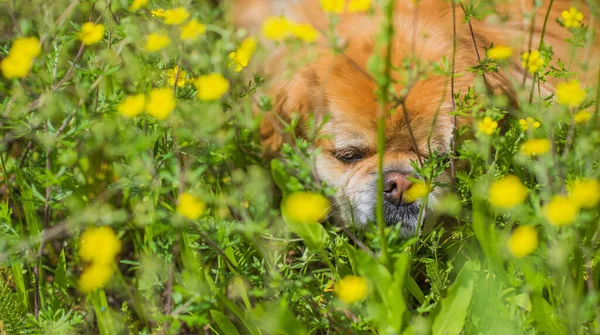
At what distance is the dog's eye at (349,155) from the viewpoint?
2.91 meters

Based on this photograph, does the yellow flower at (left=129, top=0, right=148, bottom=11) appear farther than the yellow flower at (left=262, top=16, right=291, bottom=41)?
Yes

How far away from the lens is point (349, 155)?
9.62 ft

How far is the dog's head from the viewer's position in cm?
271

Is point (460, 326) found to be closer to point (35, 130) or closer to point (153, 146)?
point (153, 146)

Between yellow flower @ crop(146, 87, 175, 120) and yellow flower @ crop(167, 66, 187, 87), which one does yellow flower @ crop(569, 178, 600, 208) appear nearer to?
yellow flower @ crop(146, 87, 175, 120)

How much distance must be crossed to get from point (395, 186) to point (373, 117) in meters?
0.32

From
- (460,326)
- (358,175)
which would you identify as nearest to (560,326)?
(460,326)

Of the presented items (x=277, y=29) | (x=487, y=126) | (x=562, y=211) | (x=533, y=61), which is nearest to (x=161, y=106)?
(x=277, y=29)

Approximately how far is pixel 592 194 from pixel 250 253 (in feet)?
3.51

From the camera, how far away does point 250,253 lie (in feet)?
6.86

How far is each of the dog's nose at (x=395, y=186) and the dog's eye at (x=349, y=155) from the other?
235mm

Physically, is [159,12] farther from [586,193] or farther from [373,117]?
[586,193]

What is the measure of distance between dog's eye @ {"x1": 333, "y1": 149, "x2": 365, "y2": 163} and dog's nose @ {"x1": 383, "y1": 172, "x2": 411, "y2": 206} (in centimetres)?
24

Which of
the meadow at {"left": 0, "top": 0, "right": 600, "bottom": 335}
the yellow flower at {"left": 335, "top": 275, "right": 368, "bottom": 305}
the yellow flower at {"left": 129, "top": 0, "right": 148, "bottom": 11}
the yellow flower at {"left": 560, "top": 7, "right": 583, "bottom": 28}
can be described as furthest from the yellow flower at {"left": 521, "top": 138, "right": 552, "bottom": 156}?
the yellow flower at {"left": 129, "top": 0, "right": 148, "bottom": 11}
